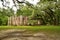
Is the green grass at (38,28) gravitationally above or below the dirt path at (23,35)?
above

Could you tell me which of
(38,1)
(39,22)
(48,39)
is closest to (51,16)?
(39,22)

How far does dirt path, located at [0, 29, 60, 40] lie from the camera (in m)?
2.14

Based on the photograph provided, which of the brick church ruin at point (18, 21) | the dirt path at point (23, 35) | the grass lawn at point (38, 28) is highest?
the brick church ruin at point (18, 21)

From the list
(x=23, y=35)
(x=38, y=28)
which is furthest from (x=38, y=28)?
(x=23, y=35)

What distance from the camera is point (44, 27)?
2.54 metres

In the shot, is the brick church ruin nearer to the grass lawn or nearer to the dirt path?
the grass lawn

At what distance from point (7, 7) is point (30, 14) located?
0.66 metres

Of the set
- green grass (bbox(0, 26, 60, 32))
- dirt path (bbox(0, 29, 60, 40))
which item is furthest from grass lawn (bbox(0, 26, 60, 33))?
dirt path (bbox(0, 29, 60, 40))

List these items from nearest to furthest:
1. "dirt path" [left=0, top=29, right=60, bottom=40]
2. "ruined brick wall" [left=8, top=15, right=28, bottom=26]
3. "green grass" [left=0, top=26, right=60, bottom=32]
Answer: "dirt path" [left=0, top=29, right=60, bottom=40] → "green grass" [left=0, top=26, right=60, bottom=32] → "ruined brick wall" [left=8, top=15, right=28, bottom=26]

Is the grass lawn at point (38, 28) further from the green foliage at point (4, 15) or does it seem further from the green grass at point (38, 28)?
the green foliage at point (4, 15)

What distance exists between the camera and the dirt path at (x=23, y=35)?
7.03ft

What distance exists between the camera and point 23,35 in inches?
89.5

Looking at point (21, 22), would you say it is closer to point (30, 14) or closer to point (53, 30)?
point (30, 14)

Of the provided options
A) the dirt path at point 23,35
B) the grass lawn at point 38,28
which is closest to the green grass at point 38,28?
the grass lawn at point 38,28
